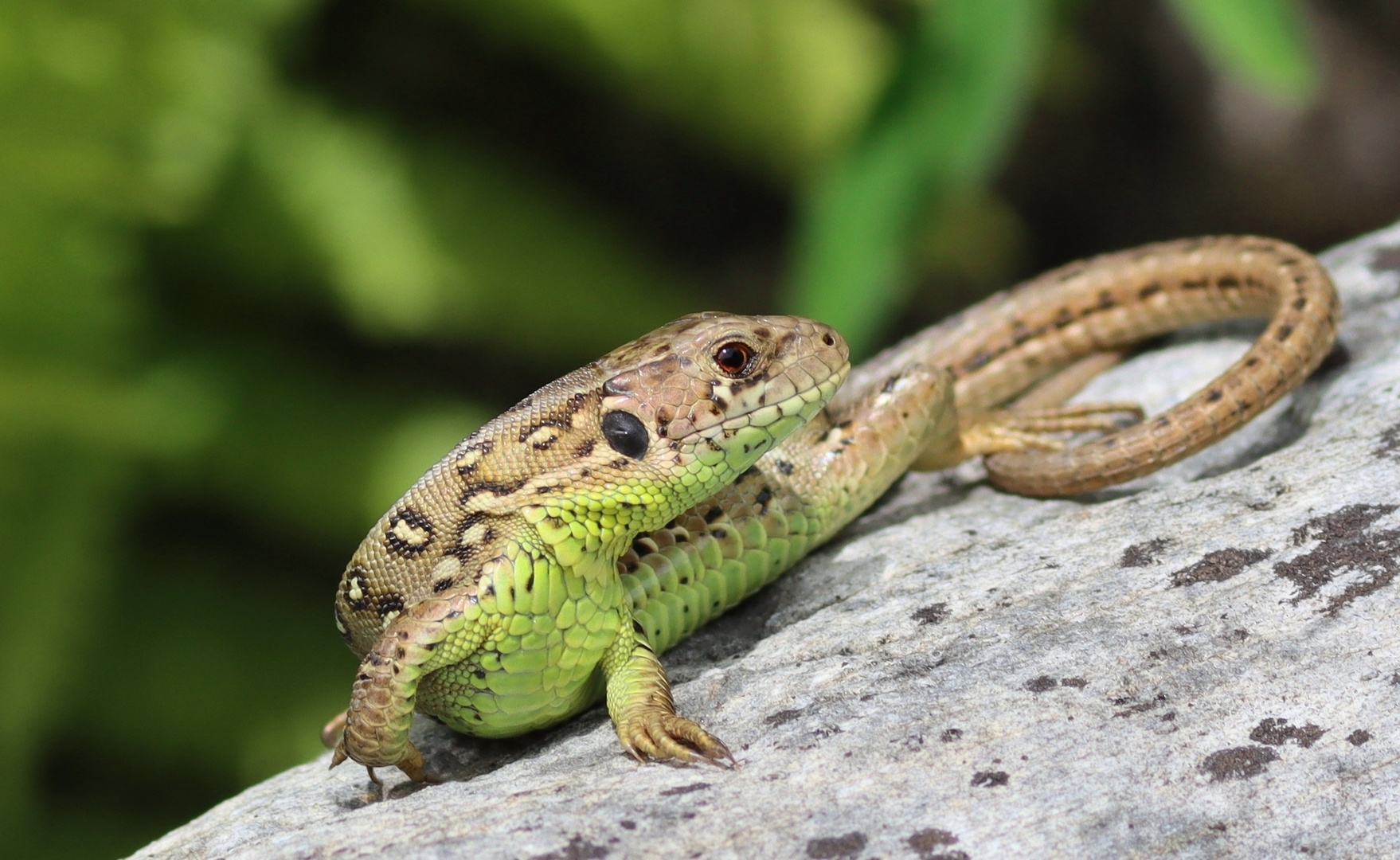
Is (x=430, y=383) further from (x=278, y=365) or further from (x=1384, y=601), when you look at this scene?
(x=1384, y=601)

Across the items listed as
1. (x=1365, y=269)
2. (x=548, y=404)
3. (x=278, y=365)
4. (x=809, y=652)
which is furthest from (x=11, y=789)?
(x=1365, y=269)

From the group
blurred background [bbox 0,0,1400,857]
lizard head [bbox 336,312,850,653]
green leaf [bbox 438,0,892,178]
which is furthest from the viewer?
green leaf [bbox 438,0,892,178]

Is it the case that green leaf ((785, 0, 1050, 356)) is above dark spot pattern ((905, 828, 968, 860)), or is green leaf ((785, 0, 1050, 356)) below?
above

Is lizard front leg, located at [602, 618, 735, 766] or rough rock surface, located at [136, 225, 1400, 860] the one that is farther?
lizard front leg, located at [602, 618, 735, 766]

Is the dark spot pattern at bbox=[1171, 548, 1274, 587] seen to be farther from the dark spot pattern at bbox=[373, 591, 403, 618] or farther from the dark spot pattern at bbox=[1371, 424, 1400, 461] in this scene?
the dark spot pattern at bbox=[373, 591, 403, 618]

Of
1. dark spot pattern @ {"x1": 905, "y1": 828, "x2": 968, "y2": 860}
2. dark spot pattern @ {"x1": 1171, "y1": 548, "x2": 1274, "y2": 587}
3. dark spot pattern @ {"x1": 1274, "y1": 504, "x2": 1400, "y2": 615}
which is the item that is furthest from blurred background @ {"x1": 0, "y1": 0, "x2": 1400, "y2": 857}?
dark spot pattern @ {"x1": 905, "y1": 828, "x2": 968, "y2": 860}

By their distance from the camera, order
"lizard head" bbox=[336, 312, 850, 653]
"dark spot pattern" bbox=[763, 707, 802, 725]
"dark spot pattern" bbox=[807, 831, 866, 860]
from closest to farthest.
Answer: "dark spot pattern" bbox=[807, 831, 866, 860] < "dark spot pattern" bbox=[763, 707, 802, 725] < "lizard head" bbox=[336, 312, 850, 653]

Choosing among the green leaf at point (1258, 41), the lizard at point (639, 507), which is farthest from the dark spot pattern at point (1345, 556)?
the green leaf at point (1258, 41)

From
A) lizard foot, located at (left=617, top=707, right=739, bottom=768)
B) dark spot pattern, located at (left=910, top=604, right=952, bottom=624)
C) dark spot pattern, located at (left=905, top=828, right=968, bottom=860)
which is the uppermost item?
dark spot pattern, located at (left=910, top=604, right=952, bottom=624)
